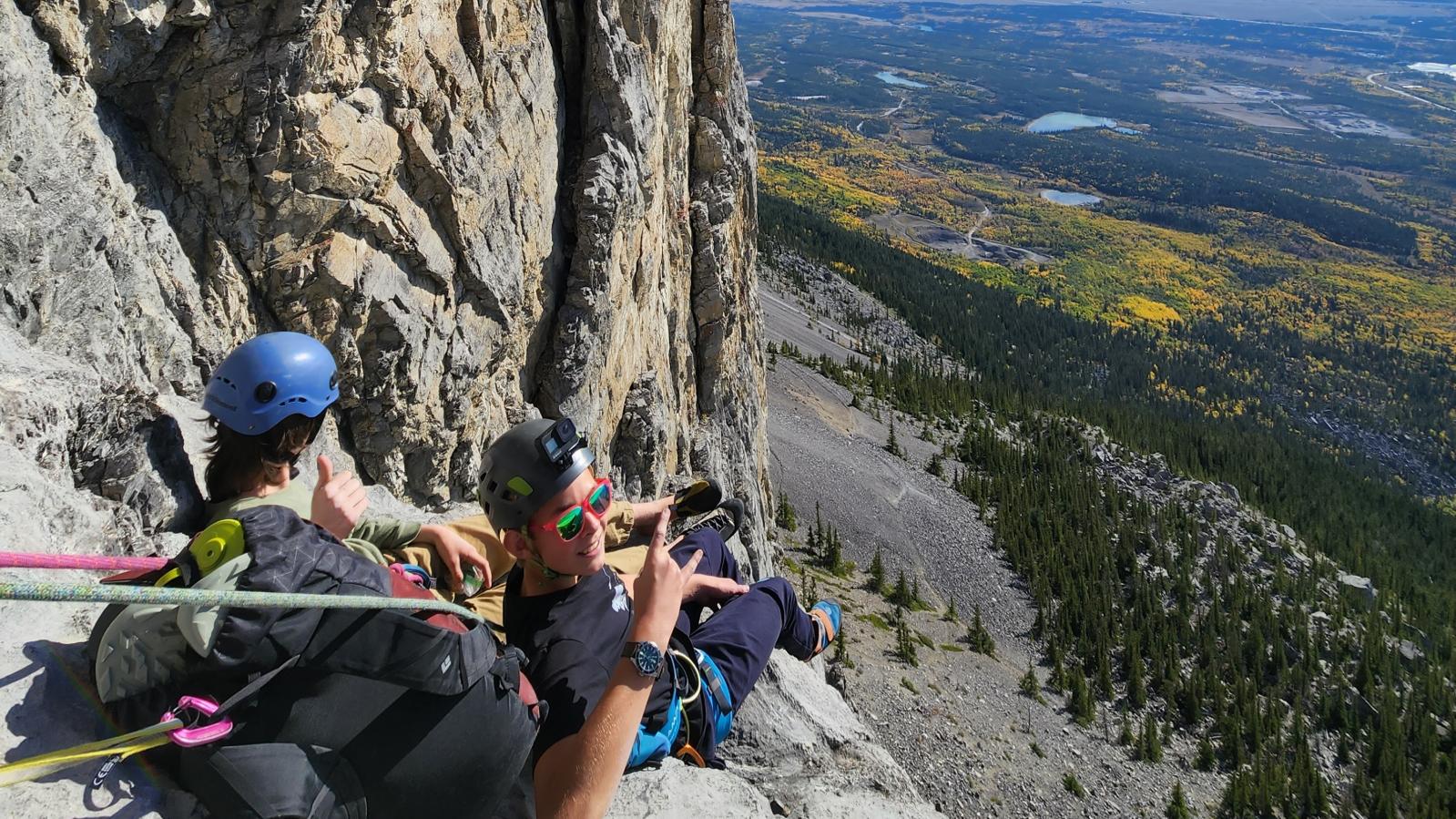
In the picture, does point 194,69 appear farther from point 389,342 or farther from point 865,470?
Result: point 865,470

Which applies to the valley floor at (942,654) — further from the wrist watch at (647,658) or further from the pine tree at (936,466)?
the wrist watch at (647,658)

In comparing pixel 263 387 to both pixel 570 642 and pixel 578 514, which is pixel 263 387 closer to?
pixel 578 514

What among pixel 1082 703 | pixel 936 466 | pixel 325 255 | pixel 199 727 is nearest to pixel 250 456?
pixel 199 727

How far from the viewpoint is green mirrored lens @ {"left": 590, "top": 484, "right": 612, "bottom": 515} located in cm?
397

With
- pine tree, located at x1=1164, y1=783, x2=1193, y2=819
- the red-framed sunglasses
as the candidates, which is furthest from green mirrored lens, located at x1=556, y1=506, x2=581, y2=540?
pine tree, located at x1=1164, y1=783, x2=1193, y2=819

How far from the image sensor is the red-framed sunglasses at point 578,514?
Answer: 3893mm

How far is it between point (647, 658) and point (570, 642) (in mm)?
731

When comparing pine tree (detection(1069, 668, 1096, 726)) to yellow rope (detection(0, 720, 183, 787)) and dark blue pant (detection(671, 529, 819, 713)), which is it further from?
yellow rope (detection(0, 720, 183, 787))

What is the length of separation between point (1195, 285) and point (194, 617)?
19075cm

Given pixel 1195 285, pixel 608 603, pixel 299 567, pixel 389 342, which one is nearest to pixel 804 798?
pixel 608 603

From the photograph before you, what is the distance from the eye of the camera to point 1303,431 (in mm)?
107938

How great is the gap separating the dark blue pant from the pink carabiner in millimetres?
2912

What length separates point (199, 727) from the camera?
2.65m

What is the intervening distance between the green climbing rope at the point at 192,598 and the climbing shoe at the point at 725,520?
335 centimetres
